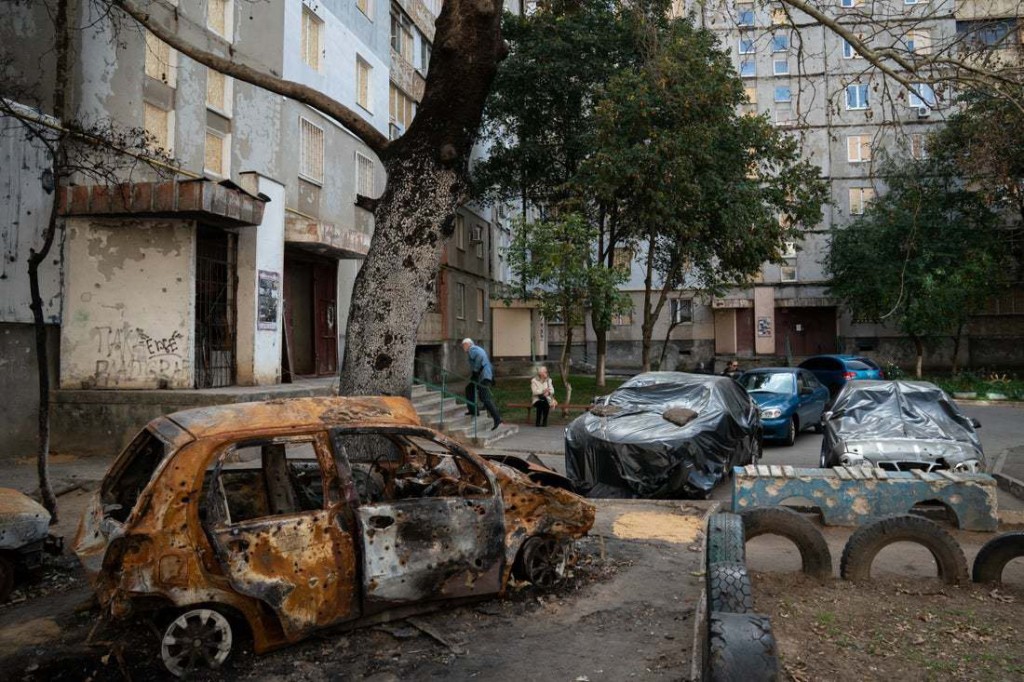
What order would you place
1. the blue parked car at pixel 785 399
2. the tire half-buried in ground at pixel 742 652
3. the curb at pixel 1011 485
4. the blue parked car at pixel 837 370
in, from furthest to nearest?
the blue parked car at pixel 837 370, the blue parked car at pixel 785 399, the curb at pixel 1011 485, the tire half-buried in ground at pixel 742 652

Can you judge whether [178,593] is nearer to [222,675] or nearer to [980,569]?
[222,675]

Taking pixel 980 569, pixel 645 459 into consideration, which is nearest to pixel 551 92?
pixel 645 459

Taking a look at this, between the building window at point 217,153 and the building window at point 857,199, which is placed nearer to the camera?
the building window at point 217,153

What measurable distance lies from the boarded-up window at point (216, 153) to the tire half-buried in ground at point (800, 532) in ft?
40.3

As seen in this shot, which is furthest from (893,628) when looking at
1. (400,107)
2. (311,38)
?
(400,107)

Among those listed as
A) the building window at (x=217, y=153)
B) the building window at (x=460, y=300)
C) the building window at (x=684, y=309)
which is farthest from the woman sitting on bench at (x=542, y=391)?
the building window at (x=684, y=309)

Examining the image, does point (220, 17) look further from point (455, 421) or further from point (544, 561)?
point (544, 561)

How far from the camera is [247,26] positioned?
48.6 feet

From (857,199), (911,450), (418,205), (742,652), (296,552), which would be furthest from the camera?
(857,199)

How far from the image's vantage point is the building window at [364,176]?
19391 mm

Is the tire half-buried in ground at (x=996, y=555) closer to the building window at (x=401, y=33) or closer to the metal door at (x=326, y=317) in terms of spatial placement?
the metal door at (x=326, y=317)

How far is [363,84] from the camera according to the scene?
20.5 m

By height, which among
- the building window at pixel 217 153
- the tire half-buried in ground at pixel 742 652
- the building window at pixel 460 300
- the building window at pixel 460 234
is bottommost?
Answer: the tire half-buried in ground at pixel 742 652

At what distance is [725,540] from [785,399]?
33.5 ft
